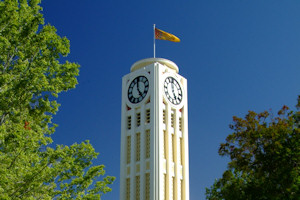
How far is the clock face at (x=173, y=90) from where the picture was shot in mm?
71938

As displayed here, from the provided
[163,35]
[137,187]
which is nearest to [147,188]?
[137,187]

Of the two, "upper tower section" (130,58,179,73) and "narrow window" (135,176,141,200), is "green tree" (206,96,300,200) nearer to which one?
"narrow window" (135,176,141,200)

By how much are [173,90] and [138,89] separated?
5042 millimetres

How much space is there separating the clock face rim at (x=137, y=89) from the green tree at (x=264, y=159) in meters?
44.5

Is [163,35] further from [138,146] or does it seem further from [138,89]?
[138,146]

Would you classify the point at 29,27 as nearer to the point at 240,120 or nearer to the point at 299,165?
the point at 240,120

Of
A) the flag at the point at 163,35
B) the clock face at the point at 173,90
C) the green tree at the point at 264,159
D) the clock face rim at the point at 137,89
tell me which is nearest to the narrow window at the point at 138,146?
the clock face rim at the point at 137,89

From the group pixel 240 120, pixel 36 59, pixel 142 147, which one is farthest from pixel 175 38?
pixel 36 59

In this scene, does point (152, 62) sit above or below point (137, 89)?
above

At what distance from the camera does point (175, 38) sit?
70625 millimetres

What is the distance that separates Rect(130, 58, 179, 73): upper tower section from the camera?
73.2 metres

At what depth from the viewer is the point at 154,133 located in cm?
6775

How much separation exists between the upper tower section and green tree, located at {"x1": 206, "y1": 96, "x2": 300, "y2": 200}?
46708 mm

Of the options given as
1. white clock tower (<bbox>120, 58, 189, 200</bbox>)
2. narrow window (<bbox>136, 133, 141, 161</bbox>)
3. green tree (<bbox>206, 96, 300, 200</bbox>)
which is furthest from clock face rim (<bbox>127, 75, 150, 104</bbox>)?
green tree (<bbox>206, 96, 300, 200</bbox>)
